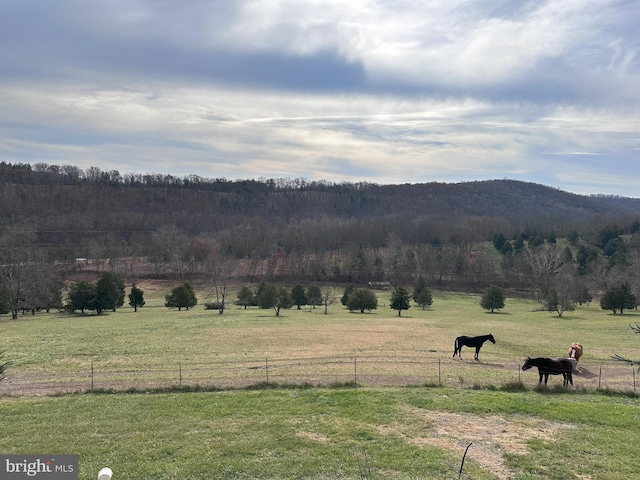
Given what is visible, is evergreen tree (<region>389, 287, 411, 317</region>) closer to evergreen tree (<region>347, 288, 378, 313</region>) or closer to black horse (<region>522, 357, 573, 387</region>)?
evergreen tree (<region>347, 288, 378, 313</region>)

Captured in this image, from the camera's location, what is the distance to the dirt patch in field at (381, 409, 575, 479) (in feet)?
37.5

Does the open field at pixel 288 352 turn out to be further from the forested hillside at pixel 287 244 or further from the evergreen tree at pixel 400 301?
the forested hillside at pixel 287 244

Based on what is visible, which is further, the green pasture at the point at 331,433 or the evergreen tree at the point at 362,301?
the evergreen tree at the point at 362,301

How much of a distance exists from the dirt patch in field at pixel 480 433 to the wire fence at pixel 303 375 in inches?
186

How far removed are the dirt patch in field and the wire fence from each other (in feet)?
15.5

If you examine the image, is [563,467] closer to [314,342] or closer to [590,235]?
[314,342]

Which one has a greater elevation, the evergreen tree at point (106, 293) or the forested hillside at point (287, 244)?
the forested hillside at point (287, 244)

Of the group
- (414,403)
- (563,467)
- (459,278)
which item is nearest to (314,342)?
A: (414,403)

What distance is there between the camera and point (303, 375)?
2039cm

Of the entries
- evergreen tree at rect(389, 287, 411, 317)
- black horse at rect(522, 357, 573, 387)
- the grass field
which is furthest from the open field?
evergreen tree at rect(389, 287, 411, 317)

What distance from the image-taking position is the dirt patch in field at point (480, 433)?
11.4m

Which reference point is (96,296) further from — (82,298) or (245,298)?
(245,298)

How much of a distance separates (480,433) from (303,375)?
9582 millimetres

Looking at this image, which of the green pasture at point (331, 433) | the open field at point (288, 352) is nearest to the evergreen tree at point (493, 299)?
the open field at point (288, 352)
